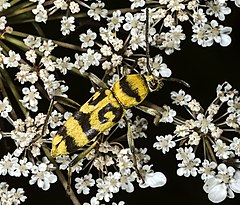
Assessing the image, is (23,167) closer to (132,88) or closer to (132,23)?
(132,88)

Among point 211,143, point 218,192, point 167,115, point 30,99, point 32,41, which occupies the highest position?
point 32,41

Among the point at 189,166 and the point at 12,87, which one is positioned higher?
the point at 12,87

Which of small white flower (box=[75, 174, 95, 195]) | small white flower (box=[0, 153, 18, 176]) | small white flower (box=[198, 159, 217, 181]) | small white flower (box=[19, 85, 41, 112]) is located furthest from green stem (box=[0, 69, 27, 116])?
small white flower (box=[198, 159, 217, 181])

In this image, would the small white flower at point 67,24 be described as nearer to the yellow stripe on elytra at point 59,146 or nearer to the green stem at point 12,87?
the green stem at point 12,87

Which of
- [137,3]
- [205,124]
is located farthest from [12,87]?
[205,124]

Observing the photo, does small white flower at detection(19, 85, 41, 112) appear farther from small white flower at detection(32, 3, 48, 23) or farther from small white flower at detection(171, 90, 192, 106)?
small white flower at detection(171, 90, 192, 106)

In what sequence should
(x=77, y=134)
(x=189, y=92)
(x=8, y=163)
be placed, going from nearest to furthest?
1. (x=77, y=134)
2. (x=8, y=163)
3. (x=189, y=92)
